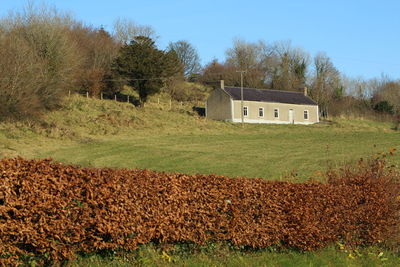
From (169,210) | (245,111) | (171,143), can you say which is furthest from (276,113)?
(169,210)

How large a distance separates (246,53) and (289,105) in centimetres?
3102

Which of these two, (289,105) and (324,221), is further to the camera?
(289,105)

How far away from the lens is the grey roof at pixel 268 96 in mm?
68438

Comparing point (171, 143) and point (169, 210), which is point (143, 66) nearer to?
point (171, 143)

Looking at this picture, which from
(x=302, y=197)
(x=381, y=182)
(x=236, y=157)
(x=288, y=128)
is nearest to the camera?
(x=302, y=197)

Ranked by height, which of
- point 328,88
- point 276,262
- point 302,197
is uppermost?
point 328,88

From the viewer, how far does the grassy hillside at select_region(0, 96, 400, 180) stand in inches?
1110

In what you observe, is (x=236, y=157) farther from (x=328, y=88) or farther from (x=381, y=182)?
(x=328, y=88)

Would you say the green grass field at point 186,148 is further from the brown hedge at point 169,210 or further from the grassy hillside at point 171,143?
the brown hedge at point 169,210

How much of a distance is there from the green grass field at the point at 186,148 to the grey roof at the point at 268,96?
361 inches

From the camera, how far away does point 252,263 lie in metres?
8.06

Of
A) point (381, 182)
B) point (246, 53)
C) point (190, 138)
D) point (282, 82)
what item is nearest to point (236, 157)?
point (190, 138)

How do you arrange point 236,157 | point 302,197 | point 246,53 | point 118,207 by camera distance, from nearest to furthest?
point 118,207 < point 302,197 < point 236,157 < point 246,53

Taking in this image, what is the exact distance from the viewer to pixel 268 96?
235 ft
